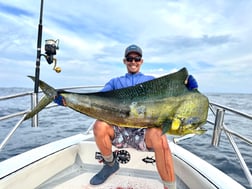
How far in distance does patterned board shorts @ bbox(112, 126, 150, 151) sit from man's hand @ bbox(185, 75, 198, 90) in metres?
0.64

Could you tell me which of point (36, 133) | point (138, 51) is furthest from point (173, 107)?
point (36, 133)

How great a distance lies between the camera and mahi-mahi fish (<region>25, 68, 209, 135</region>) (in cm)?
172

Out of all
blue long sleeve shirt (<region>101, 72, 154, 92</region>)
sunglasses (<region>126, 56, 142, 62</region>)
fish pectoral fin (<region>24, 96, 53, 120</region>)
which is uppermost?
sunglasses (<region>126, 56, 142, 62</region>)

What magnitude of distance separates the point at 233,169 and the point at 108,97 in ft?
12.3

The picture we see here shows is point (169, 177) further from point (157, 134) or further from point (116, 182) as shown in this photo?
point (116, 182)

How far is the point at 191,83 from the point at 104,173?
50.7 inches

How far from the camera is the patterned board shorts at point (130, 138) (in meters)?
2.19

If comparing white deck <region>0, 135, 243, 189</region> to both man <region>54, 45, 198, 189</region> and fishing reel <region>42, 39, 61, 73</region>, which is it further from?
fishing reel <region>42, 39, 61, 73</region>

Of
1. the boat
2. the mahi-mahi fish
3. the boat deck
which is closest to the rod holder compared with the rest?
the boat

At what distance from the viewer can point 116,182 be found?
2.50 metres

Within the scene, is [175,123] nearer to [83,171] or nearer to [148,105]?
[148,105]

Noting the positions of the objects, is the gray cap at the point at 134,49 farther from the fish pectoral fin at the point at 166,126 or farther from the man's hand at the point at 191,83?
the fish pectoral fin at the point at 166,126

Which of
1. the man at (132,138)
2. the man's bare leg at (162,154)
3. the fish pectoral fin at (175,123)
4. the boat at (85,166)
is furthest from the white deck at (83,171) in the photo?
the fish pectoral fin at (175,123)

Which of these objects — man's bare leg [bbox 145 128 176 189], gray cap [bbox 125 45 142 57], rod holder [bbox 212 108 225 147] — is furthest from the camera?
rod holder [bbox 212 108 225 147]
